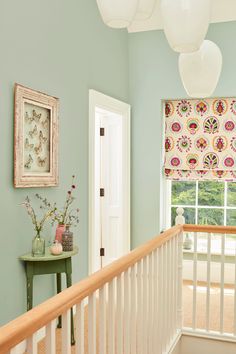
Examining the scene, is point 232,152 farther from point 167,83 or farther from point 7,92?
point 7,92

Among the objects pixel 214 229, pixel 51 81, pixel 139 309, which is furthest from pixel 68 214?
pixel 139 309

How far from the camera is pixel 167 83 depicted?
5102mm

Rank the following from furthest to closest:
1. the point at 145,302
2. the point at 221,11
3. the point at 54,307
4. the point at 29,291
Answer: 1. the point at 221,11
2. the point at 29,291
3. the point at 145,302
4. the point at 54,307

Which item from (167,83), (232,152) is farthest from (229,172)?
(167,83)

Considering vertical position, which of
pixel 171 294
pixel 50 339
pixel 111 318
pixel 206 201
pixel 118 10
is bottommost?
pixel 171 294

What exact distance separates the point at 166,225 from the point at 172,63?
6.43 ft

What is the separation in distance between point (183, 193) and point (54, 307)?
4.06m

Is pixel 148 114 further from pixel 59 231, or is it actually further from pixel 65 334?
pixel 65 334

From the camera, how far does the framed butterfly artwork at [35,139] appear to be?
9.82 feet

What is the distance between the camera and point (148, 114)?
5195mm

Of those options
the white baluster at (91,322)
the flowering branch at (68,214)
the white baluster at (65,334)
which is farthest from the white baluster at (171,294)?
the white baluster at (65,334)

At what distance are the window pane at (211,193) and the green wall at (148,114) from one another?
526 mm

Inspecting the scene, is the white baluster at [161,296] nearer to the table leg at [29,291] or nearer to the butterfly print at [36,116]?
the table leg at [29,291]

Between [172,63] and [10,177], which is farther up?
[172,63]
